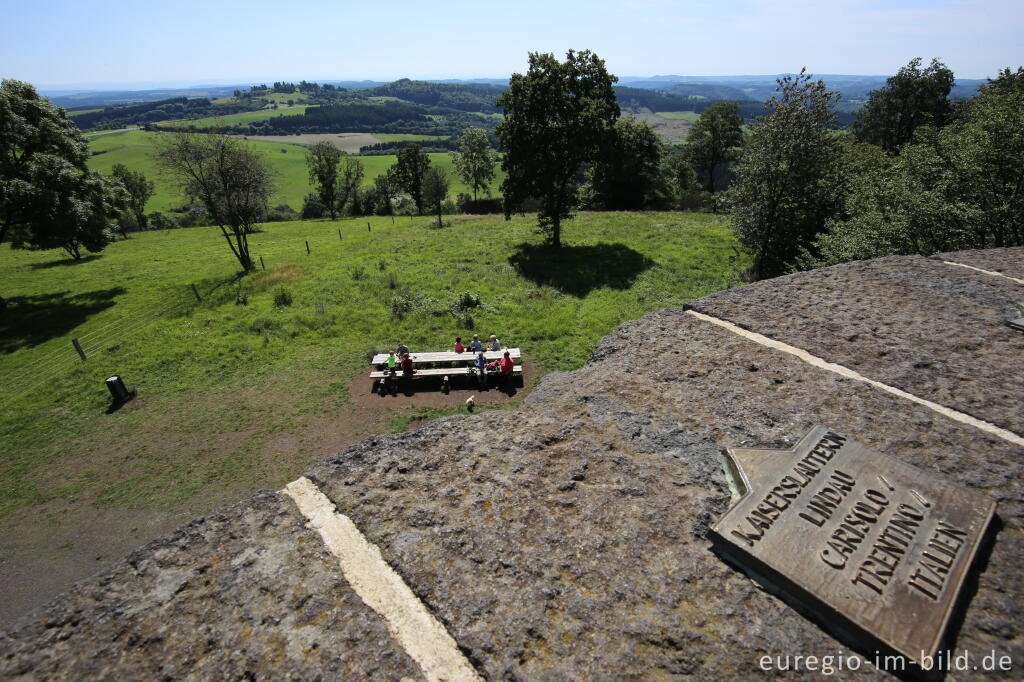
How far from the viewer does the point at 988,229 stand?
1540 centimetres

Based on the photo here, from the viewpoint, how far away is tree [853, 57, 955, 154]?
171 feet

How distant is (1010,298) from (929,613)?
27.5 ft

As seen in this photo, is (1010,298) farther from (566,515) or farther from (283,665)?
(283,665)

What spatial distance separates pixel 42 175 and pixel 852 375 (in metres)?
34.3

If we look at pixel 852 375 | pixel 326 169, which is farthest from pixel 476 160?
pixel 852 375

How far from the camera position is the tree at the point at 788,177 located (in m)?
18.8

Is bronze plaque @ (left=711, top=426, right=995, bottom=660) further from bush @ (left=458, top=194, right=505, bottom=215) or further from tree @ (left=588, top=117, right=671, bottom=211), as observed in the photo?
bush @ (left=458, top=194, right=505, bottom=215)

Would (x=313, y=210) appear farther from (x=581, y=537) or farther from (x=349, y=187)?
(x=581, y=537)

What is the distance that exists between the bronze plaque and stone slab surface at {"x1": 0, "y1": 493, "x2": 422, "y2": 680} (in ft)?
12.5

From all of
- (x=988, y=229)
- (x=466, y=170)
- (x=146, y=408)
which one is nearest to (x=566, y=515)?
(x=146, y=408)

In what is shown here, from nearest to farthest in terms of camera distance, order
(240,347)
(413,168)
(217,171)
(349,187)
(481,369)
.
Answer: (481,369) < (240,347) < (217,171) < (413,168) < (349,187)

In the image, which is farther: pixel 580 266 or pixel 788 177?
pixel 580 266

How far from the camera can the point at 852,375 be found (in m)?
7.64

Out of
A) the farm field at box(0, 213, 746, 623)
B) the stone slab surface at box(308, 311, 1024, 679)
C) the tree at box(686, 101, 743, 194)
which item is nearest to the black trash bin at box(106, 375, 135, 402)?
the farm field at box(0, 213, 746, 623)
